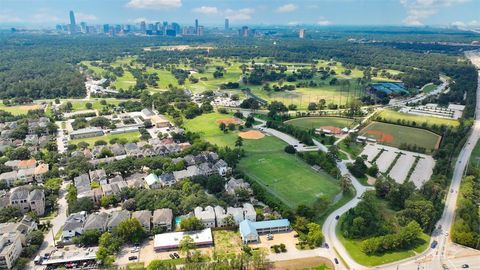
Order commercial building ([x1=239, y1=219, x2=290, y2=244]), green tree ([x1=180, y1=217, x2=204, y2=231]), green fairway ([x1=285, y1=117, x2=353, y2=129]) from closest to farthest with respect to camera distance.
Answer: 1. commercial building ([x1=239, y1=219, x2=290, y2=244])
2. green tree ([x1=180, y1=217, x2=204, y2=231])
3. green fairway ([x1=285, y1=117, x2=353, y2=129])

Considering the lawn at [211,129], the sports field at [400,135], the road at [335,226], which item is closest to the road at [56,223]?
the lawn at [211,129]

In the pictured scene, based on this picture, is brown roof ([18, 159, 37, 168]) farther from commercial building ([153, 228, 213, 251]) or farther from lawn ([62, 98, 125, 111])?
lawn ([62, 98, 125, 111])

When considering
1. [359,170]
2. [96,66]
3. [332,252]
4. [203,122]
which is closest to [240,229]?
[332,252]

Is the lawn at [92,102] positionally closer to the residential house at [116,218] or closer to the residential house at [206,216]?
the residential house at [116,218]

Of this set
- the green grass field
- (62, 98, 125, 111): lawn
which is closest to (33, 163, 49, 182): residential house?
(62, 98, 125, 111): lawn

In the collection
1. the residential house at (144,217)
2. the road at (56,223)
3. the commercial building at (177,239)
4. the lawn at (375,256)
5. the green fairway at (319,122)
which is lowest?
the road at (56,223)

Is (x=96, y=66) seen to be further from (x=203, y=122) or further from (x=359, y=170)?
(x=359, y=170)
